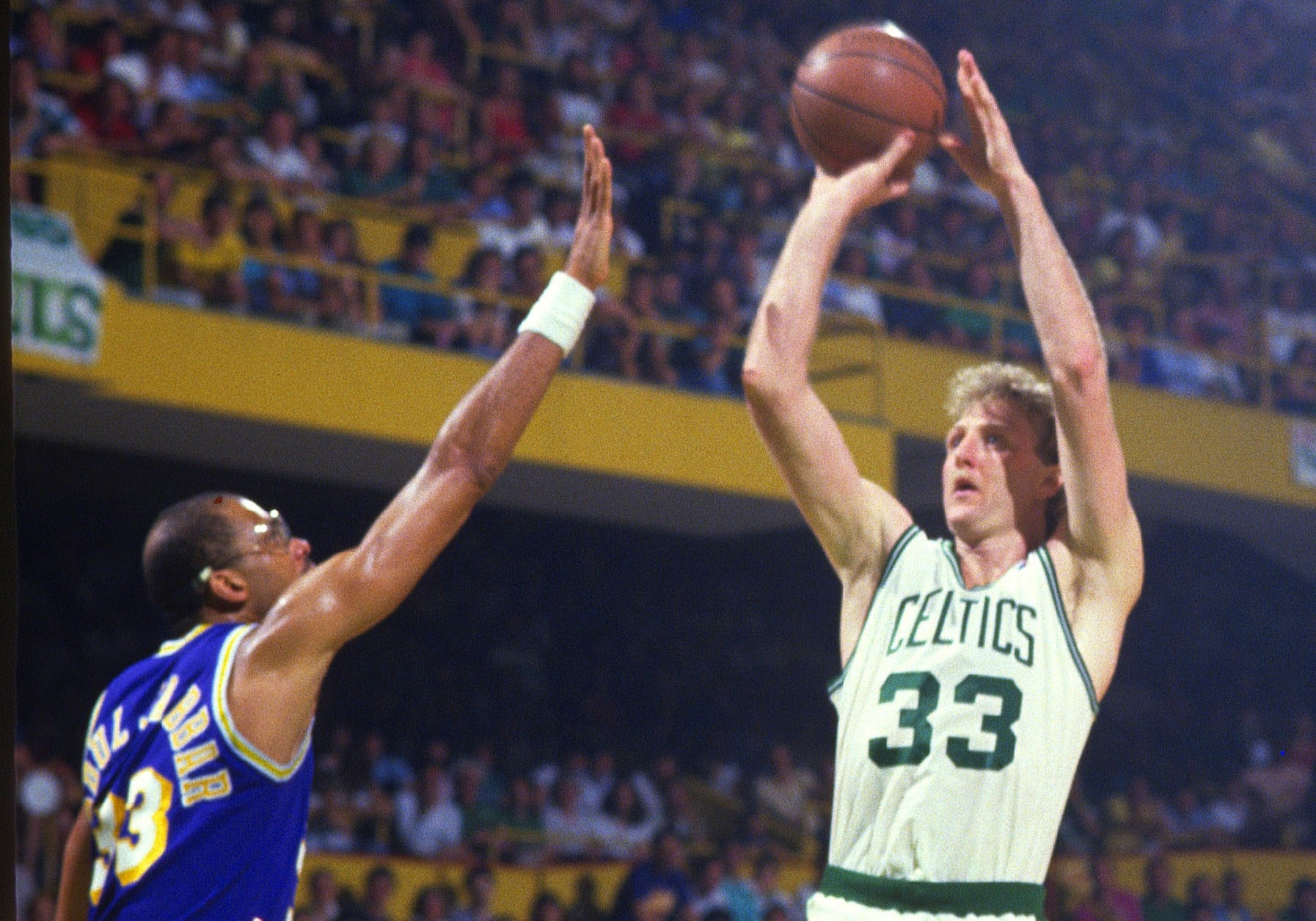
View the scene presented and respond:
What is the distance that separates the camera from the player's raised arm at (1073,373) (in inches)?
125

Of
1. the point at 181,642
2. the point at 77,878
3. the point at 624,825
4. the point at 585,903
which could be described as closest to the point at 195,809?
the point at 181,642

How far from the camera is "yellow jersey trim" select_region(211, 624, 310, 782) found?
2.97 meters

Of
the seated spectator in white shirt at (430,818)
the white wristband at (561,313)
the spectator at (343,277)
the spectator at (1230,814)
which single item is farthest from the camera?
the spectator at (1230,814)

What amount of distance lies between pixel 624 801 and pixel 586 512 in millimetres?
2270

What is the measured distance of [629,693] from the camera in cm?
1274

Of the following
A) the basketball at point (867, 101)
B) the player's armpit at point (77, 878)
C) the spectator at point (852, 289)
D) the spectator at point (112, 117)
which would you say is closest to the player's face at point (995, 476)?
the basketball at point (867, 101)

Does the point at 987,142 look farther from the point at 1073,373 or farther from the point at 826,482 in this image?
the point at 826,482

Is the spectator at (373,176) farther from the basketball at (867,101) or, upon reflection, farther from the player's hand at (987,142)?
the player's hand at (987,142)

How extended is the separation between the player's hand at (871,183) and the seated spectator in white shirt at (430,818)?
23.2 feet

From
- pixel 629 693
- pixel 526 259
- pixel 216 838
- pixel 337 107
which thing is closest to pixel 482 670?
pixel 629 693

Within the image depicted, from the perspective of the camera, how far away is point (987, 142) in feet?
10.9

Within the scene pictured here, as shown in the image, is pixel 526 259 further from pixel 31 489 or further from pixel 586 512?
pixel 31 489

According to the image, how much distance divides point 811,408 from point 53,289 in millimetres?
6437

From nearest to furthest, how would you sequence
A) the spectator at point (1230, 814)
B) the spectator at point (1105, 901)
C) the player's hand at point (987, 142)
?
the player's hand at point (987, 142)
the spectator at point (1105, 901)
the spectator at point (1230, 814)
